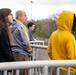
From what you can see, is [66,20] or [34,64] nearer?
[34,64]

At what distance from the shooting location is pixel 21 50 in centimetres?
516

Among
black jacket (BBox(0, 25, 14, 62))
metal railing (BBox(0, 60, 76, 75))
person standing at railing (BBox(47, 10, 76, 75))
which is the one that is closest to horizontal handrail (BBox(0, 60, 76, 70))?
metal railing (BBox(0, 60, 76, 75))

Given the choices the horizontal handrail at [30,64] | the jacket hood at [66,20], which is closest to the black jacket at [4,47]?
the horizontal handrail at [30,64]

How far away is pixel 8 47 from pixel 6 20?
23.1 inches

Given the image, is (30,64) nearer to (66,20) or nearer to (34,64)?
(34,64)

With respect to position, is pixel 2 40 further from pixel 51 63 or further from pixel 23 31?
pixel 23 31

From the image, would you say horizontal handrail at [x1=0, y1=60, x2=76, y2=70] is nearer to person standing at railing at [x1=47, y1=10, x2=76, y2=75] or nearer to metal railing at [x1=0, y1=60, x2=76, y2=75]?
metal railing at [x1=0, y1=60, x2=76, y2=75]

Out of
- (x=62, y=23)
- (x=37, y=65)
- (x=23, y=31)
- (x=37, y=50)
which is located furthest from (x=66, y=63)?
(x=37, y=50)

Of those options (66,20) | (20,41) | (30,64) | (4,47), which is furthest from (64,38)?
(20,41)

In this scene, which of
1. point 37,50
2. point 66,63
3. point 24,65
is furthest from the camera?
point 37,50

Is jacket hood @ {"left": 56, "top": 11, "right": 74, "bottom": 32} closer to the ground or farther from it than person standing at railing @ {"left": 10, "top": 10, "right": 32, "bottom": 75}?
farther from it

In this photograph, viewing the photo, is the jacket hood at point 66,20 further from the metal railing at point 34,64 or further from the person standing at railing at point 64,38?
the metal railing at point 34,64

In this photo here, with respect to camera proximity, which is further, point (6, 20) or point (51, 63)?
point (6, 20)

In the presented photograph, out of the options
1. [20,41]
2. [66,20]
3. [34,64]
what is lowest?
[20,41]
